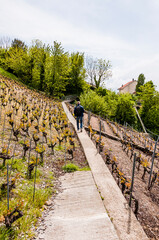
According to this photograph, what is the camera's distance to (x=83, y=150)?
7770mm

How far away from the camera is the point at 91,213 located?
141 inches

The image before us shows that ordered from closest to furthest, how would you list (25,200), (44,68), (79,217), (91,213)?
(79,217) → (91,213) → (25,200) → (44,68)

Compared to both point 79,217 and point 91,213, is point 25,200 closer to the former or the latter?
point 79,217

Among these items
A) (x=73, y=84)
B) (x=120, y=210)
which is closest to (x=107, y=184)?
(x=120, y=210)

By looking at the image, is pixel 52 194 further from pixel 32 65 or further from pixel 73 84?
pixel 73 84

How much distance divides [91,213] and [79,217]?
0.96 ft

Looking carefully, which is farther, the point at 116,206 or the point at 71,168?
the point at 71,168

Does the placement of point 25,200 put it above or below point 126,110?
below

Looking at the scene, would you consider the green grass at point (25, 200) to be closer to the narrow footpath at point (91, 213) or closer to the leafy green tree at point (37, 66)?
the narrow footpath at point (91, 213)

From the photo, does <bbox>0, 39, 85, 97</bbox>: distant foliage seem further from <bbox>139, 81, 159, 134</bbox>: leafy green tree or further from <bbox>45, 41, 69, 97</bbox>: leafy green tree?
<bbox>139, 81, 159, 134</bbox>: leafy green tree

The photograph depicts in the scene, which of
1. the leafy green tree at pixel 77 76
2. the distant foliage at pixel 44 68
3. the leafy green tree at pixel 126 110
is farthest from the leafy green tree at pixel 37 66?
the leafy green tree at pixel 126 110

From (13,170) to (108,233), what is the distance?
126 inches

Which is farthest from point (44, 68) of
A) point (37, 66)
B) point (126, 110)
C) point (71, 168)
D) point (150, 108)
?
point (71, 168)

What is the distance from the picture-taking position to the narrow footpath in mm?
2992
